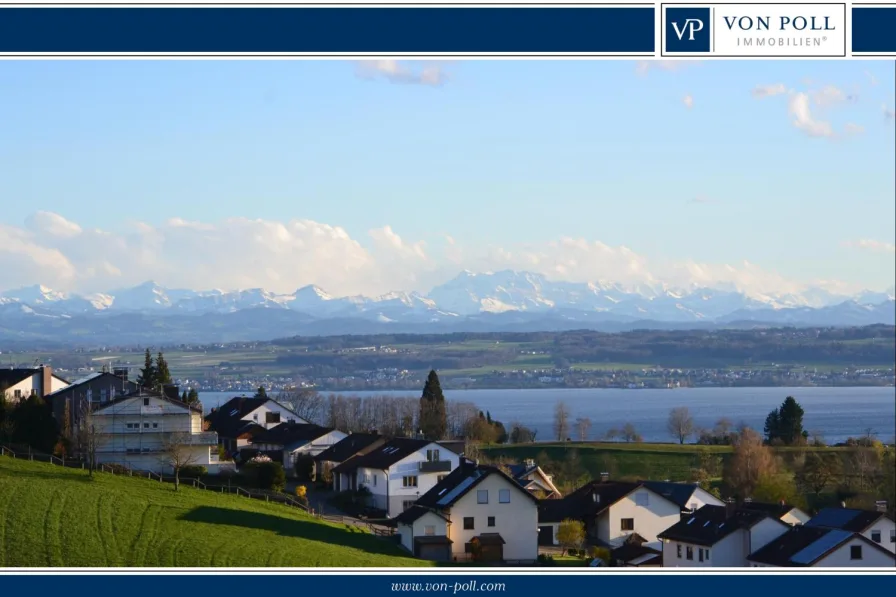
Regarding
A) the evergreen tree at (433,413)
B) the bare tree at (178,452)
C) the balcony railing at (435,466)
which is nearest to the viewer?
the bare tree at (178,452)

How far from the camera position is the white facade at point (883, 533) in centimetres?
1888

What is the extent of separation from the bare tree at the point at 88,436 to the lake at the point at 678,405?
32.9 meters

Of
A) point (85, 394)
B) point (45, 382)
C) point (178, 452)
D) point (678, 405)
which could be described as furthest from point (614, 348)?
point (178, 452)

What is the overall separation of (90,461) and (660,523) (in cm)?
1173

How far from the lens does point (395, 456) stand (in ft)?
99.3

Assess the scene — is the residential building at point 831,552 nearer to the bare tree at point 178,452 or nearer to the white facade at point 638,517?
the white facade at point 638,517

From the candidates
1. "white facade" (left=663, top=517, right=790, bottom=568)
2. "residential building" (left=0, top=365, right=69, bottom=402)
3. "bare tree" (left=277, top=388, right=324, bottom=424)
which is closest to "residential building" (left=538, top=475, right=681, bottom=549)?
"white facade" (left=663, top=517, right=790, bottom=568)

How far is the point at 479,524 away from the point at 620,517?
3778 mm

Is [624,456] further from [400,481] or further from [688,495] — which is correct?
[688,495]

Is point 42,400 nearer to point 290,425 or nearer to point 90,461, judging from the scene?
point 90,461

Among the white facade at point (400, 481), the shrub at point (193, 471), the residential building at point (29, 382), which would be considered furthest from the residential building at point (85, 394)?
the white facade at point (400, 481)

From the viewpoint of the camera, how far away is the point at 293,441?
36906 millimetres

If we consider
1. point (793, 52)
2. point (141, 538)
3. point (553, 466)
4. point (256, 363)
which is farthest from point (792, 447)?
point (256, 363)

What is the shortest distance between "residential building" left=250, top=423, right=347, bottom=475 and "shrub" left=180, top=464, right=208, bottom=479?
7.60 m
